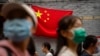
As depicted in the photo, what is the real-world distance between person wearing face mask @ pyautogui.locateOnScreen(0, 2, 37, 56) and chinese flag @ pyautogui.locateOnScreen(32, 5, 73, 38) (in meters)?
6.83

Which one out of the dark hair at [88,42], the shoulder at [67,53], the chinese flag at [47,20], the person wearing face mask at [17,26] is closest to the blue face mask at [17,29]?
the person wearing face mask at [17,26]

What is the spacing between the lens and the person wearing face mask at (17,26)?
7.55ft

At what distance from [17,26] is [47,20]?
6.98 metres

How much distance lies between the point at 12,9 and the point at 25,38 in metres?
0.23

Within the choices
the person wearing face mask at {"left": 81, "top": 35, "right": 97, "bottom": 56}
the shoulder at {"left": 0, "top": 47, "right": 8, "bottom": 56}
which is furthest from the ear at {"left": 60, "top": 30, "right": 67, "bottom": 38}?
the person wearing face mask at {"left": 81, "top": 35, "right": 97, "bottom": 56}

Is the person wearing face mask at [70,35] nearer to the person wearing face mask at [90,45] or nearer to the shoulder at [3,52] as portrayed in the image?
the shoulder at [3,52]

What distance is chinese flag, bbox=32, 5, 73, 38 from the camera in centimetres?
921

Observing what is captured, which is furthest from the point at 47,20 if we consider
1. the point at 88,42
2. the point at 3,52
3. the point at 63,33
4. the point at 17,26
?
the point at 3,52

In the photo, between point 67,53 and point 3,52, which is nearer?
point 3,52

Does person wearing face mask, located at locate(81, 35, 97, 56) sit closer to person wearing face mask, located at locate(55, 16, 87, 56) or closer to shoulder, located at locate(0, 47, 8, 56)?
person wearing face mask, located at locate(55, 16, 87, 56)

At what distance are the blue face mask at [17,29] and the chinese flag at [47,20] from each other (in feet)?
22.4

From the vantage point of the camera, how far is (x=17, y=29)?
2.33m

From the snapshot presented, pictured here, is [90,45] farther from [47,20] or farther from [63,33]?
[47,20]

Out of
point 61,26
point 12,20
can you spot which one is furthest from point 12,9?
point 61,26
